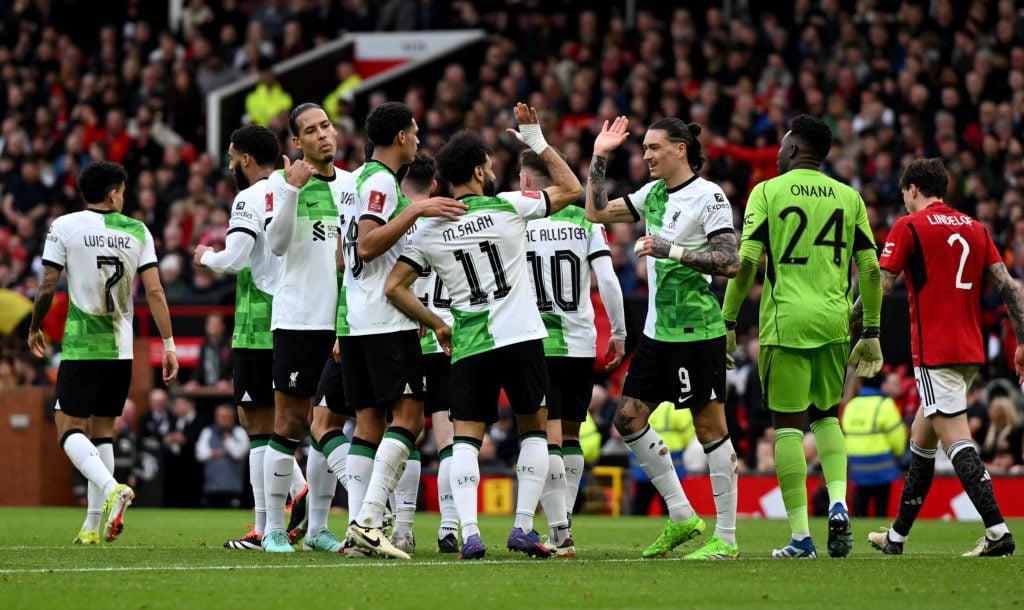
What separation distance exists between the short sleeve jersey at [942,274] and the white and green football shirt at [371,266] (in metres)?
3.06

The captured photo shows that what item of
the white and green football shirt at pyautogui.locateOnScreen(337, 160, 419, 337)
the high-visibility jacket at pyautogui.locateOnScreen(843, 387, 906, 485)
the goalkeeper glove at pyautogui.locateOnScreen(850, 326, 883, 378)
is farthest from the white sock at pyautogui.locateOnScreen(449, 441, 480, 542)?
the high-visibility jacket at pyautogui.locateOnScreen(843, 387, 906, 485)

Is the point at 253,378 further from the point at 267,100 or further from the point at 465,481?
the point at 267,100

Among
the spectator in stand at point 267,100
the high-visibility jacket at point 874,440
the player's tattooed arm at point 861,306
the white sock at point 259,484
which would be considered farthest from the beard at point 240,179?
the spectator in stand at point 267,100

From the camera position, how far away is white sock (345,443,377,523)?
9500mm

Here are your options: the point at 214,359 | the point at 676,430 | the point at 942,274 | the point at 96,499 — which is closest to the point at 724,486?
the point at 942,274

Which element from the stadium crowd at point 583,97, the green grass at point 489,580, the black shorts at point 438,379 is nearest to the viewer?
the green grass at point 489,580

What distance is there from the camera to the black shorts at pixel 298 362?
9.88 metres

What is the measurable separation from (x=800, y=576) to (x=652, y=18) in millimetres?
17559

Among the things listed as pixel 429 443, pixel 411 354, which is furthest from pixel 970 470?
pixel 429 443

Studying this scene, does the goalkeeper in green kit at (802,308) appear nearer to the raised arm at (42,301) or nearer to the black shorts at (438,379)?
the black shorts at (438,379)

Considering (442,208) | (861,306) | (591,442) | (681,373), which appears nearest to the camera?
(442,208)

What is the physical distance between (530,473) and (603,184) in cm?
185

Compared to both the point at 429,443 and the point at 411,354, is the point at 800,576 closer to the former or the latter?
the point at 411,354

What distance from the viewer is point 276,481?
389 inches
